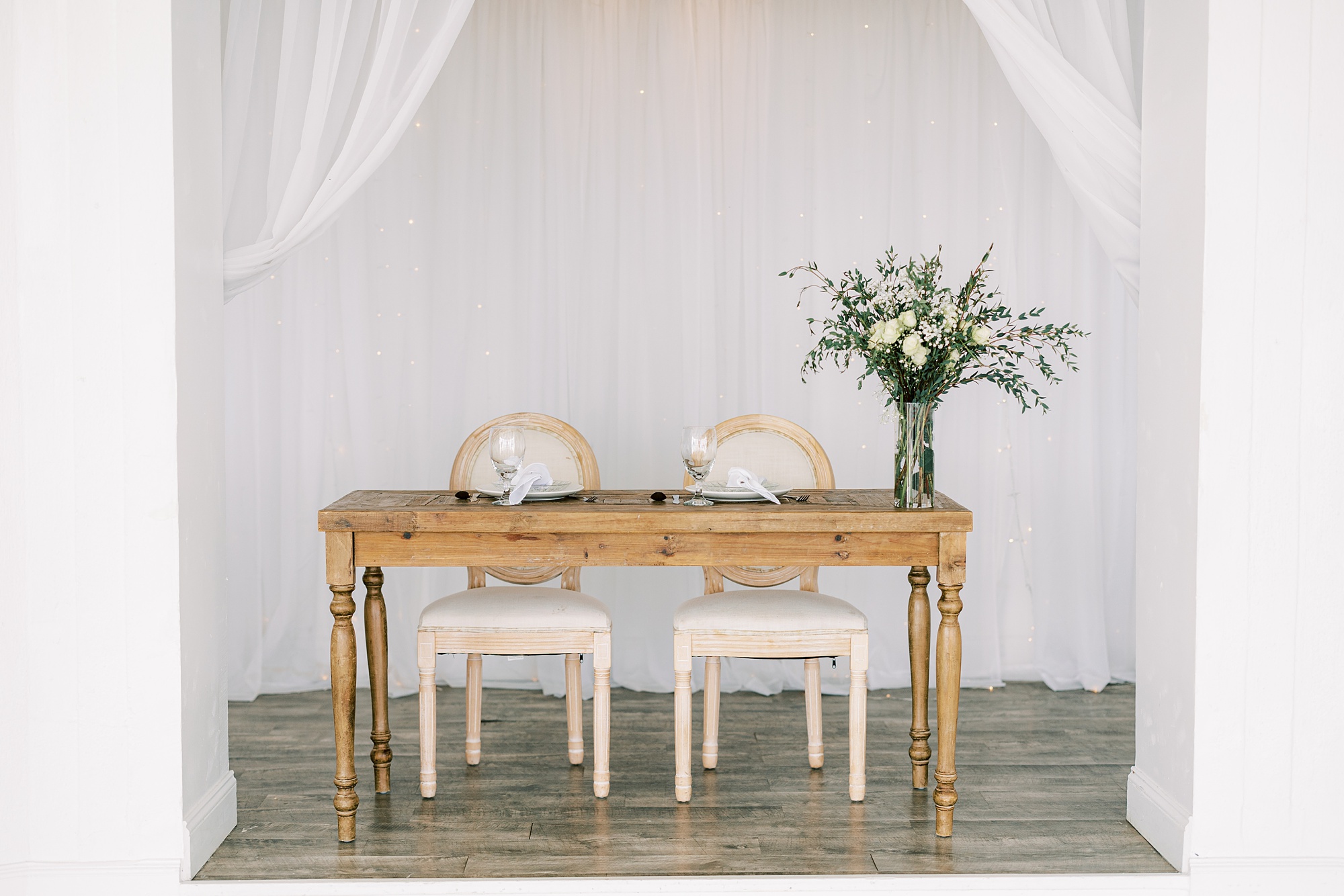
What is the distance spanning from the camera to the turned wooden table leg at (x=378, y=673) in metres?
2.57

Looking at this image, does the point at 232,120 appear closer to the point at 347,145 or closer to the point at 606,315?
the point at 347,145

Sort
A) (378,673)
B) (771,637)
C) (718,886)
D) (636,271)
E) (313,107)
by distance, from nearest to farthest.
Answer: (718,886) → (313,107) → (771,637) → (378,673) → (636,271)

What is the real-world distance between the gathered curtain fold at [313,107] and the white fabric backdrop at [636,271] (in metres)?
1.16

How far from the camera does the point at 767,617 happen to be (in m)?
2.47

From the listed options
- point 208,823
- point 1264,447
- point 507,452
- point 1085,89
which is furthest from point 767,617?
point 1085,89

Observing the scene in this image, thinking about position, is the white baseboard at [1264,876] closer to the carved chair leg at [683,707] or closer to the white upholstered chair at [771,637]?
the white upholstered chair at [771,637]

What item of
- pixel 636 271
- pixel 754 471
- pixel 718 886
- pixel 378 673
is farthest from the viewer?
pixel 636 271

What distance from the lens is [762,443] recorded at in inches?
115

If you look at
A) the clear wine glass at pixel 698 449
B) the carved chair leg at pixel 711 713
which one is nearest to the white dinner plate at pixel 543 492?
the clear wine glass at pixel 698 449

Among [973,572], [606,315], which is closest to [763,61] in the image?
[606,315]

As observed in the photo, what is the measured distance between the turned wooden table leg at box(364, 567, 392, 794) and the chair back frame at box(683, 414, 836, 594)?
2.90 ft

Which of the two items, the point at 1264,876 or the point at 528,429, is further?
the point at 528,429

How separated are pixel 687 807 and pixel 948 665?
0.75 m

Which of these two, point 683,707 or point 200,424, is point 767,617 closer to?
point 683,707
